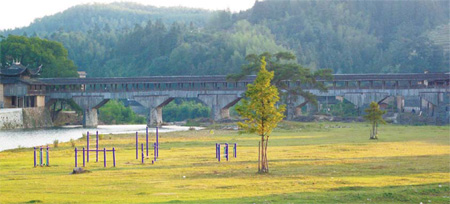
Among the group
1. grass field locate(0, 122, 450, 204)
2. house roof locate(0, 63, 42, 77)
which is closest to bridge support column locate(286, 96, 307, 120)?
house roof locate(0, 63, 42, 77)

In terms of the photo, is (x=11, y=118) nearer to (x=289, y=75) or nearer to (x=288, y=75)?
(x=288, y=75)

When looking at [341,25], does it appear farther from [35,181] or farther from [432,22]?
[35,181]

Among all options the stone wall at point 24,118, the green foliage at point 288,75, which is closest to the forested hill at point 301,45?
Result: the stone wall at point 24,118

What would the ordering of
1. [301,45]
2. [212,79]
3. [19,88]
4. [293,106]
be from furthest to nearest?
[301,45]
[212,79]
[19,88]
[293,106]

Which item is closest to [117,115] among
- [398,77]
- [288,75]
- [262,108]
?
[288,75]

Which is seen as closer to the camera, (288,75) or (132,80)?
(288,75)

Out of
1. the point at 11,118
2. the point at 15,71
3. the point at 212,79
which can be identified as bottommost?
the point at 11,118

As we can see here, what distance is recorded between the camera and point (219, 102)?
342ft

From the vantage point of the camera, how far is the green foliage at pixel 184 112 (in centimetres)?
12275

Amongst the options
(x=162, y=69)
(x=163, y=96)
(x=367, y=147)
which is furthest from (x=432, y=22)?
(x=367, y=147)

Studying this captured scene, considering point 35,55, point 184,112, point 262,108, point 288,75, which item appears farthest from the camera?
point 184,112

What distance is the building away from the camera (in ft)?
330

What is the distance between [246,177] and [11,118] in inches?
2442

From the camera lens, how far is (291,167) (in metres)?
38.6
